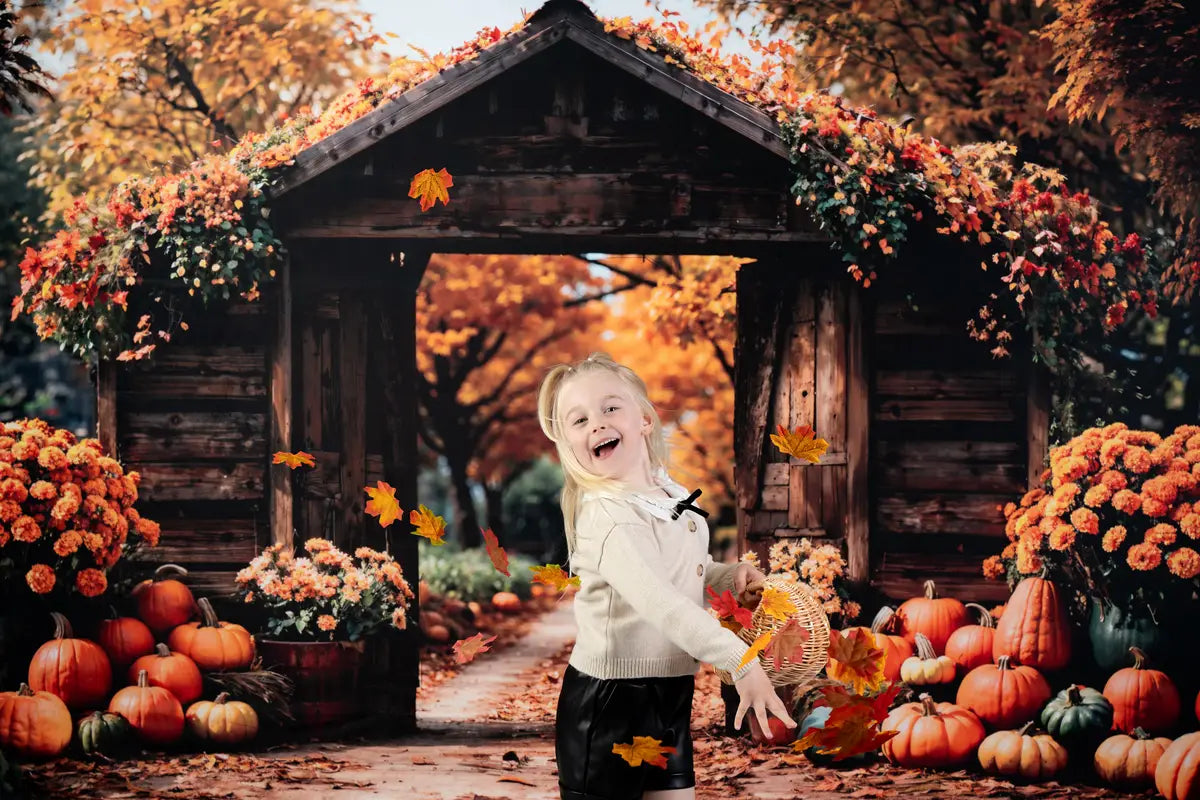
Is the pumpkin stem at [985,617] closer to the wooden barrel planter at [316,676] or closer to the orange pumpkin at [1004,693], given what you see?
the orange pumpkin at [1004,693]

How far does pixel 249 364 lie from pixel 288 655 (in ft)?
4.99

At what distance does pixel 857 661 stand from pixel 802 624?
1724 millimetres

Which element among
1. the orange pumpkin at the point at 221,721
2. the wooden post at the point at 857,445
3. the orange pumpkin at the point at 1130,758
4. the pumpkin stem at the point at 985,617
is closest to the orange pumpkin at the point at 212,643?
the orange pumpkin at the point at 221,721

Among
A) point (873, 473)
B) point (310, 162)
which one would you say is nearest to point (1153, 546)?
point (873, 473)

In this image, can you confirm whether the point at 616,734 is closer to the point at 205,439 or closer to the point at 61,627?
the point at 61,627

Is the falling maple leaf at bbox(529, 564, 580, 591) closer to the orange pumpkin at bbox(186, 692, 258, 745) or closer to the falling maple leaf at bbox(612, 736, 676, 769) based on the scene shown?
the falling maple leaf at bbox(612, 736, 676, 769)

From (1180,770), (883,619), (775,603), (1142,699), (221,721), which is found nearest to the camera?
(775,603)

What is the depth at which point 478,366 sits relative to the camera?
13898mm

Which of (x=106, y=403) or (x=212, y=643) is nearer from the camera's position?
(x=212, y=643)

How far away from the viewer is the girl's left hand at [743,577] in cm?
338

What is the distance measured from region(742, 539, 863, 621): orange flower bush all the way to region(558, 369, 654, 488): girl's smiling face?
283cm

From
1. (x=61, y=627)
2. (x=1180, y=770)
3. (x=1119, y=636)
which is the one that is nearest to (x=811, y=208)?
(x=1119, y=636)

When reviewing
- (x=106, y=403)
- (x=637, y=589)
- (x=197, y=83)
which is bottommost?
(x=637, y=589)

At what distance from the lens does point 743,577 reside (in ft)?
11.1
